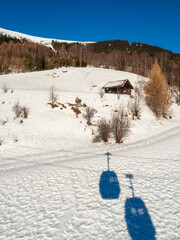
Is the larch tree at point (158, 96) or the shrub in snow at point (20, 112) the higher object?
the larch tree at point (158, 96)

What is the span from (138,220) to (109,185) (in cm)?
172

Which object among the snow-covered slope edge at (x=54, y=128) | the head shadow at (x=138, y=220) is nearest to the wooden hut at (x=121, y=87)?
the snow-covered slope edge at (x=54, y=128)

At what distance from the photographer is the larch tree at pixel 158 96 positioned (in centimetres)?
2358

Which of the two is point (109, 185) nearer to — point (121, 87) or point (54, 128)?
point (54, 128)

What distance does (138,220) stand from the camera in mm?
3277

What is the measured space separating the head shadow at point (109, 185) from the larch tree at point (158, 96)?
21.6 metres

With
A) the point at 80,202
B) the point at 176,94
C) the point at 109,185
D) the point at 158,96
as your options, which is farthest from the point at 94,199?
the point at 176,94

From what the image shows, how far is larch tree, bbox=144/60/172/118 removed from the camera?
2358cm

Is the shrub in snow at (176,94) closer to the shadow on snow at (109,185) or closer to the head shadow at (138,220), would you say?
the shadow on snow at (109,185)

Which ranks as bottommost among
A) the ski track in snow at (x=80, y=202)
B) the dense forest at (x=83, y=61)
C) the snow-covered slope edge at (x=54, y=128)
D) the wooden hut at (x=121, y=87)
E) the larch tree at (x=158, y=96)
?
the ski track in snow at (x=80, y=202)

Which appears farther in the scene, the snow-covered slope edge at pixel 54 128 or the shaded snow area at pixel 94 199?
the snow-covered slope edge at pixel 54 128

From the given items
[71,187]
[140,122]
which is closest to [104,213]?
[71,187]

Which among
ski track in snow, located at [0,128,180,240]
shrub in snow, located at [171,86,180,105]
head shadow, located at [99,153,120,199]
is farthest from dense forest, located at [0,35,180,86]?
head shadow, located at [99,153,120,199]

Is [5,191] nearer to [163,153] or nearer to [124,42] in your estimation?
[163,153]
